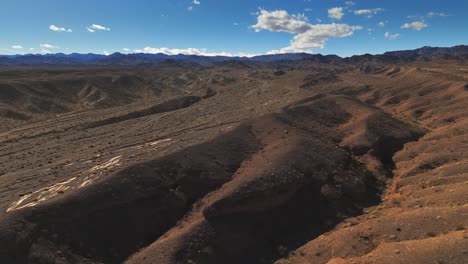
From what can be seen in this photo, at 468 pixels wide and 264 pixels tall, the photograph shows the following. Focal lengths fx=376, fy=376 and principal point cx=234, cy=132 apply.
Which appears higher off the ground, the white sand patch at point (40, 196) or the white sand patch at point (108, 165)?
the white sand patch at point (108, 165)

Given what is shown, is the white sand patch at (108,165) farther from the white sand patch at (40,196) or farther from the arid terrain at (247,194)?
the white sand patch at (40,196)

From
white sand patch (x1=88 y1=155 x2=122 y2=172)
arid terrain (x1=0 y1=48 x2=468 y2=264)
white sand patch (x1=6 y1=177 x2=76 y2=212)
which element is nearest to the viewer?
arid terrain (x1=0 y1=48 x2=468 y2=264)

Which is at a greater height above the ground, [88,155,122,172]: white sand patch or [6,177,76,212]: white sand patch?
[88,155,122,172]: white sand patch

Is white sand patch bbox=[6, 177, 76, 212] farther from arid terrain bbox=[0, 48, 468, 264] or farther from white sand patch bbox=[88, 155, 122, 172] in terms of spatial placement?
white sand patch bbox=[88, 155, 122, 172]

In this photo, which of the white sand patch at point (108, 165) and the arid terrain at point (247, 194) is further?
the white sand patch at point (108, 165)

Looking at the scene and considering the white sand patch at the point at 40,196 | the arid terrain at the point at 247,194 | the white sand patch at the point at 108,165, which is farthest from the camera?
A: the white sand patch at the point at 108,165

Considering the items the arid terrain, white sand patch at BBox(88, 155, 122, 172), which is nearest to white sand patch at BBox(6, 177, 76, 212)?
the arid terrain

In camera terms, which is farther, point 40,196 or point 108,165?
point 108,165

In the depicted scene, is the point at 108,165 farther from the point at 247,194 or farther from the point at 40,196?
A: the point at 247,194

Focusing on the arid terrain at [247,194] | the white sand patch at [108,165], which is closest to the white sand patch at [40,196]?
the arid terrain at [247,194]

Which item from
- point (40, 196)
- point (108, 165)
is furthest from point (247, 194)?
point (40, 196)

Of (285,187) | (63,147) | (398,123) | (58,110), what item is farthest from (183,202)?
(58,110)
